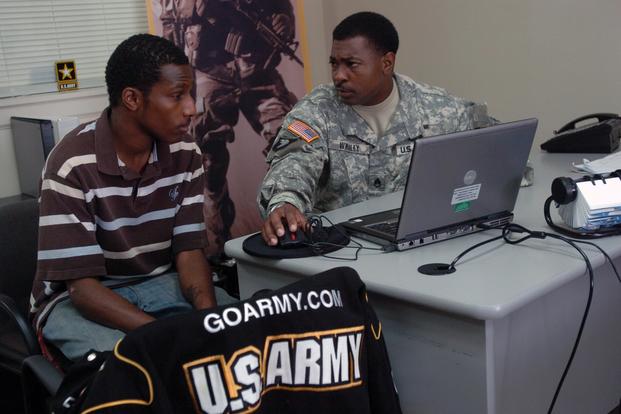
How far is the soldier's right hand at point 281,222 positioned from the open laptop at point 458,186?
5.8 inches

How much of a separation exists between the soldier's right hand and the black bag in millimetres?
1206

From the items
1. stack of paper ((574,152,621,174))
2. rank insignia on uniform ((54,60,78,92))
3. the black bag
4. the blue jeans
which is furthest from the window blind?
stack of paper ((574,152,621,174))

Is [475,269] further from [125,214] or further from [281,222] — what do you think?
[125,214]

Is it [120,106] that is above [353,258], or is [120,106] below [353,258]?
above

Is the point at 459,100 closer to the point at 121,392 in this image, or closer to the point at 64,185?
the point at 64,185

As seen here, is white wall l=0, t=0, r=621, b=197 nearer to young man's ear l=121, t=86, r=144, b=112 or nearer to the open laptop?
young man's ear l=121, t=86, r=144, b=112

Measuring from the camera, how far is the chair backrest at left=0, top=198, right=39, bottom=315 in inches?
70.7

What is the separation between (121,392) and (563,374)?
→ 3.21 ft

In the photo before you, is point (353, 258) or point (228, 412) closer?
point (228, 412)

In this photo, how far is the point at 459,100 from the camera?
2.43 metres

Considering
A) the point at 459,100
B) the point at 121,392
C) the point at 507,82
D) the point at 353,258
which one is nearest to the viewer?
the point at 121,392

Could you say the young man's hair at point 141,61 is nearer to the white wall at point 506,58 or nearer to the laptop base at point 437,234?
the laptop base at point 437,234

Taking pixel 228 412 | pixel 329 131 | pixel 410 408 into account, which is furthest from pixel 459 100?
pixel 228 412

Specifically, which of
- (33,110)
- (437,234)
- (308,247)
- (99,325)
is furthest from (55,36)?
(437,234)
